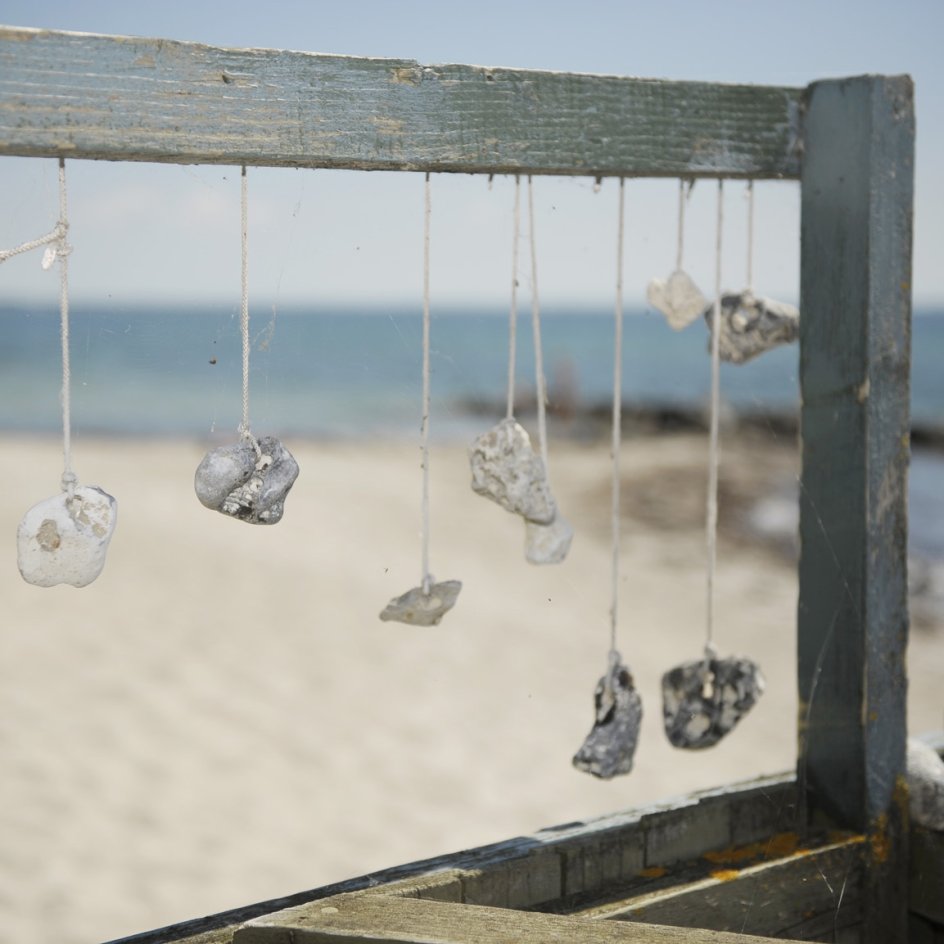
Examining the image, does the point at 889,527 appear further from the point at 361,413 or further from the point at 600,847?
the point at 361,413

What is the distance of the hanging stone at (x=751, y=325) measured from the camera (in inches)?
57.1

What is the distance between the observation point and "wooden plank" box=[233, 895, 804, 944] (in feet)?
2.88

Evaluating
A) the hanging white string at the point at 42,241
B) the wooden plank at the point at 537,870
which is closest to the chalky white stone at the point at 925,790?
the wooden plank at the point at 537,870

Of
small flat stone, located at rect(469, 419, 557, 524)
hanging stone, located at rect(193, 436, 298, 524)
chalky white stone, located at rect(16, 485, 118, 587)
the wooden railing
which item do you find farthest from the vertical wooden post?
chalky white stone, located at rect(16, 485, 118, 587)

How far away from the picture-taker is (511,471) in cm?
129

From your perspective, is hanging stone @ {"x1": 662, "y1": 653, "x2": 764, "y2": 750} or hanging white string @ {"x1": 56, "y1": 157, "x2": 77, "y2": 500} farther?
hanging stone @ {"x1": 662, "y1": 653, "x2": 764, "y2": 750}

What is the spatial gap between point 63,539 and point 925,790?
1075 mm

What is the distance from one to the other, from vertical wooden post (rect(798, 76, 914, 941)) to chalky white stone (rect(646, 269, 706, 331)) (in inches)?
6.1

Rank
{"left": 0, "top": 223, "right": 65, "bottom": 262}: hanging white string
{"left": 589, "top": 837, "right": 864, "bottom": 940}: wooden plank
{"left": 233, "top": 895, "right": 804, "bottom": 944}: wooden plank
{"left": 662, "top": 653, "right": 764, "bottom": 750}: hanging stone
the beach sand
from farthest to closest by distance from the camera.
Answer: the beach sand, {"left": 662, "top": 653, "right": 764, "bottom": 750}: hanging stone, {"left": 589, "top": 837, "right": 864, "bottom": 940}: wooden plank, {"left": 0, "top": 223, "right": 65, "bottom": 262}: hanging white string, {"left": 233, "top": 895, "right": 804, "bottom": 944}: wooden plank

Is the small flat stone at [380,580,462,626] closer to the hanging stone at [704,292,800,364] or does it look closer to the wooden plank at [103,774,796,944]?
the wooden plank at [103,774,796,944]

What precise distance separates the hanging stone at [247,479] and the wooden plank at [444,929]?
386 millimetres

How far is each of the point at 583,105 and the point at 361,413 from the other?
16.7m

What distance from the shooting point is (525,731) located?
4.13m

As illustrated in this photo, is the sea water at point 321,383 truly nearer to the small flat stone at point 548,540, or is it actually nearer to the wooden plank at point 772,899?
the small flat stone at point 548,540
